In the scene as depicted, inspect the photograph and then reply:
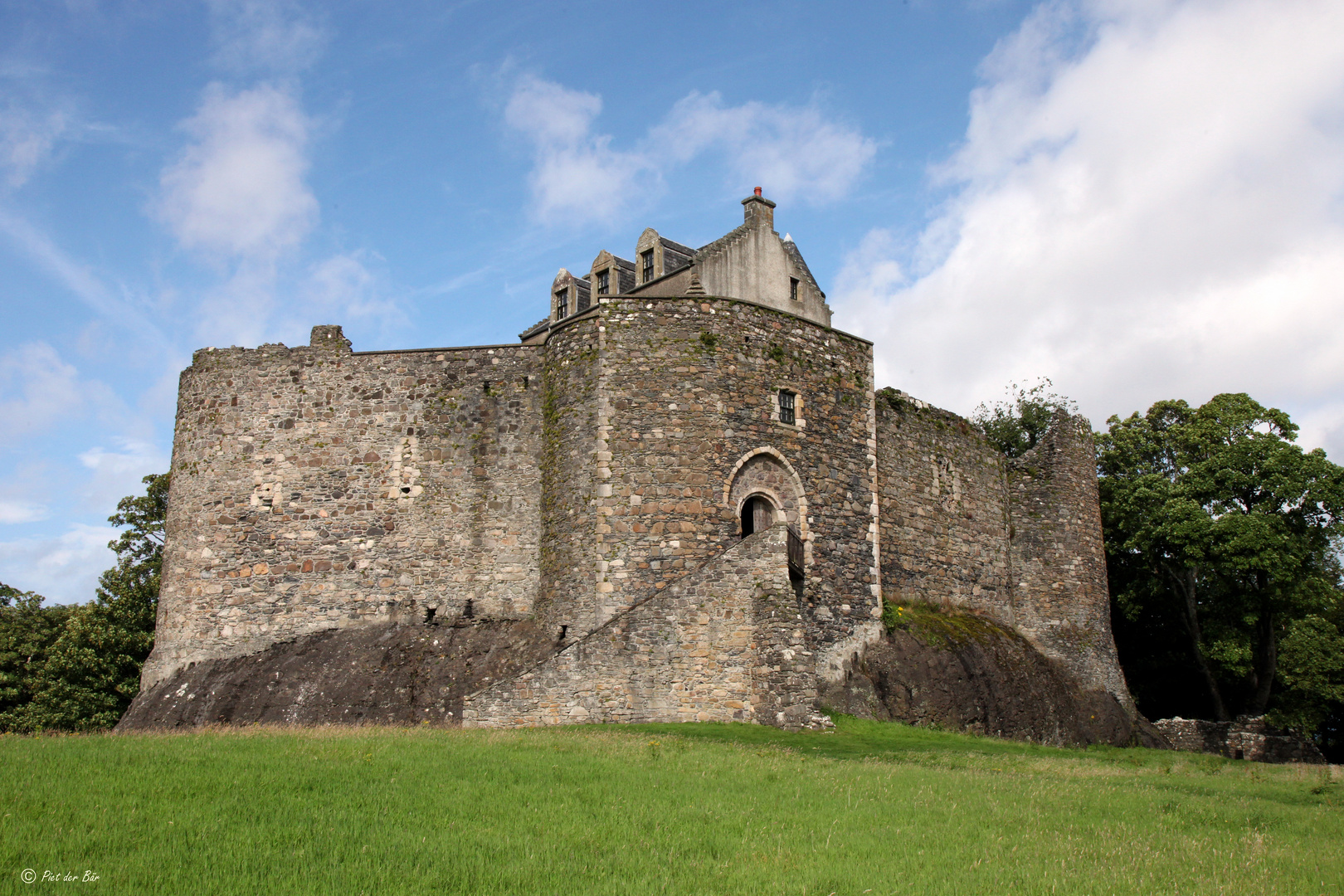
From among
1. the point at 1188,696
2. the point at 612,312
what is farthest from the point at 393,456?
the point at 1188,696

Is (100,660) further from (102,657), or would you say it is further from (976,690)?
(976,690)

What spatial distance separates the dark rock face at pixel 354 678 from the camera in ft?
80.0

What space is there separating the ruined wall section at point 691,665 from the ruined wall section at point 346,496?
→ 13.6 feet

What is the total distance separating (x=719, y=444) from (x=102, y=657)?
21198 mm

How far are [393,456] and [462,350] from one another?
10.9ft

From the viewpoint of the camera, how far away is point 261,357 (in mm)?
28484

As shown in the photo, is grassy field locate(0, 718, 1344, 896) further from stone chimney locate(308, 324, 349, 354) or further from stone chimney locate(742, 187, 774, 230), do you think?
stone chimney locate(742, 187, 774, 230)

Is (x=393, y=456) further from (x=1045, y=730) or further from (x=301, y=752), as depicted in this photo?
(x=1045, y=730)

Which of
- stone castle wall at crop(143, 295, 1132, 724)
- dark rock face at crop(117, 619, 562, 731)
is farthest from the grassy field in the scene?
dark rock face at crop(117, 619, 562, 731)

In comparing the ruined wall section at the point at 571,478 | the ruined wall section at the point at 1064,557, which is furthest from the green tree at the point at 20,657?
the ruined wall section at the point at 1064,557

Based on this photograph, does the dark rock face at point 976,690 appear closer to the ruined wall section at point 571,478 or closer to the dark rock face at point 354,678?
the ruined wall section at point 571,478

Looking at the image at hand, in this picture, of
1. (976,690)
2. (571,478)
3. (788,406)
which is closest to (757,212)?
(788,406)

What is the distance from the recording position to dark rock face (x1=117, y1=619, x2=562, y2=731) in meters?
24.4

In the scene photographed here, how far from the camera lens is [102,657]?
32.8 meters
